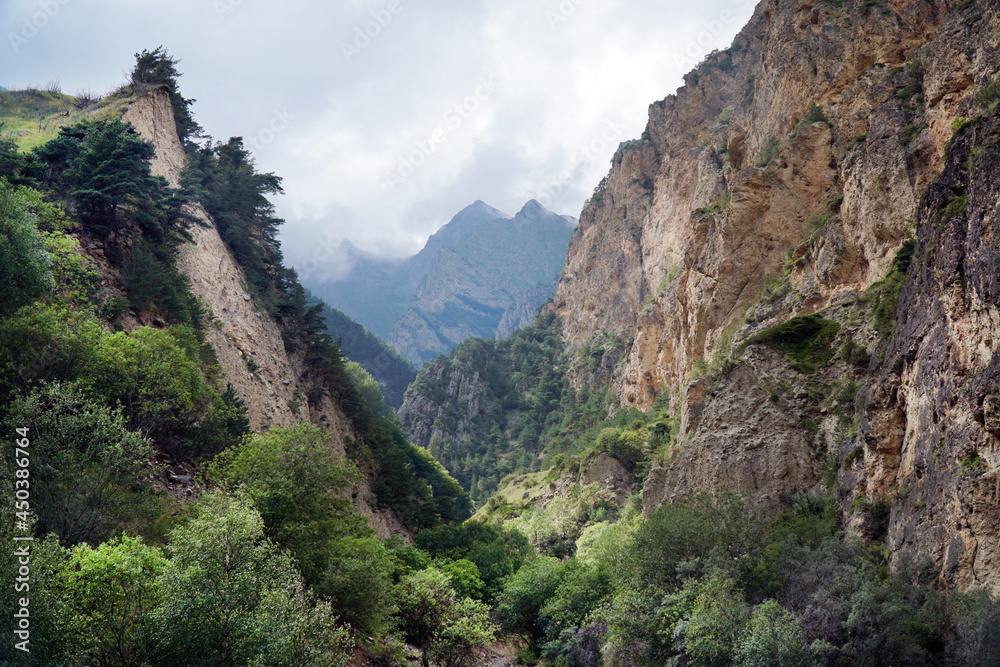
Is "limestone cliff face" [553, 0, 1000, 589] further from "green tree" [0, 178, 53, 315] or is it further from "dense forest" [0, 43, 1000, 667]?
"green tree" [0, 178, 53, 315]

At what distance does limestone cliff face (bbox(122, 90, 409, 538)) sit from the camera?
3925 centimetres

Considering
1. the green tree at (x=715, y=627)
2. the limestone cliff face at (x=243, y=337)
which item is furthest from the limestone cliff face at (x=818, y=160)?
the limestone cliff face at (x=243, y=337)

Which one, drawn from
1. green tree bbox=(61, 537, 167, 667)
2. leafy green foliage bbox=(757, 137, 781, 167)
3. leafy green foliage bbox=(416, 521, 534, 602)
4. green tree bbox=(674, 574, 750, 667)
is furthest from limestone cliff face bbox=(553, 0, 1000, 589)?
green tree bbox=(61, 537, 167, 667)

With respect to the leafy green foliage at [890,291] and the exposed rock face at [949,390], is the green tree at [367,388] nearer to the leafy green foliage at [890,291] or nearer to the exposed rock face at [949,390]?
the leafy green foliage at [890,291]

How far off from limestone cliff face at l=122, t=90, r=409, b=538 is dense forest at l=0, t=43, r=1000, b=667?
204 centimetres

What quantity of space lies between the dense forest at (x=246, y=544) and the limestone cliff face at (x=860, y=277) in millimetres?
2302

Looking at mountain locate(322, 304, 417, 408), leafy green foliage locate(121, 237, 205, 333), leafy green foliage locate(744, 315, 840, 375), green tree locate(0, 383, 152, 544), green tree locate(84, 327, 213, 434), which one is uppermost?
mountain locate(322, 304, 417, 408)

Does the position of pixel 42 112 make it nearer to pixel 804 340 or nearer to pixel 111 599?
pixel 111 599

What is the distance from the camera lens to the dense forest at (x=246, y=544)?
1351 cm

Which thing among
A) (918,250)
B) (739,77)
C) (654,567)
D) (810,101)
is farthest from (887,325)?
(739,77)

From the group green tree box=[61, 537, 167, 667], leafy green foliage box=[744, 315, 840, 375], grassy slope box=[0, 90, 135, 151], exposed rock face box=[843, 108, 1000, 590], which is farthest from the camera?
grassy slope box=[0, 90, 135, 151]

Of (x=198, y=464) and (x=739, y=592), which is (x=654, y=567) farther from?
(x=198, y=464)

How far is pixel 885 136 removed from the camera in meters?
30.1

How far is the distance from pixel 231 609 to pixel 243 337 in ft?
104
